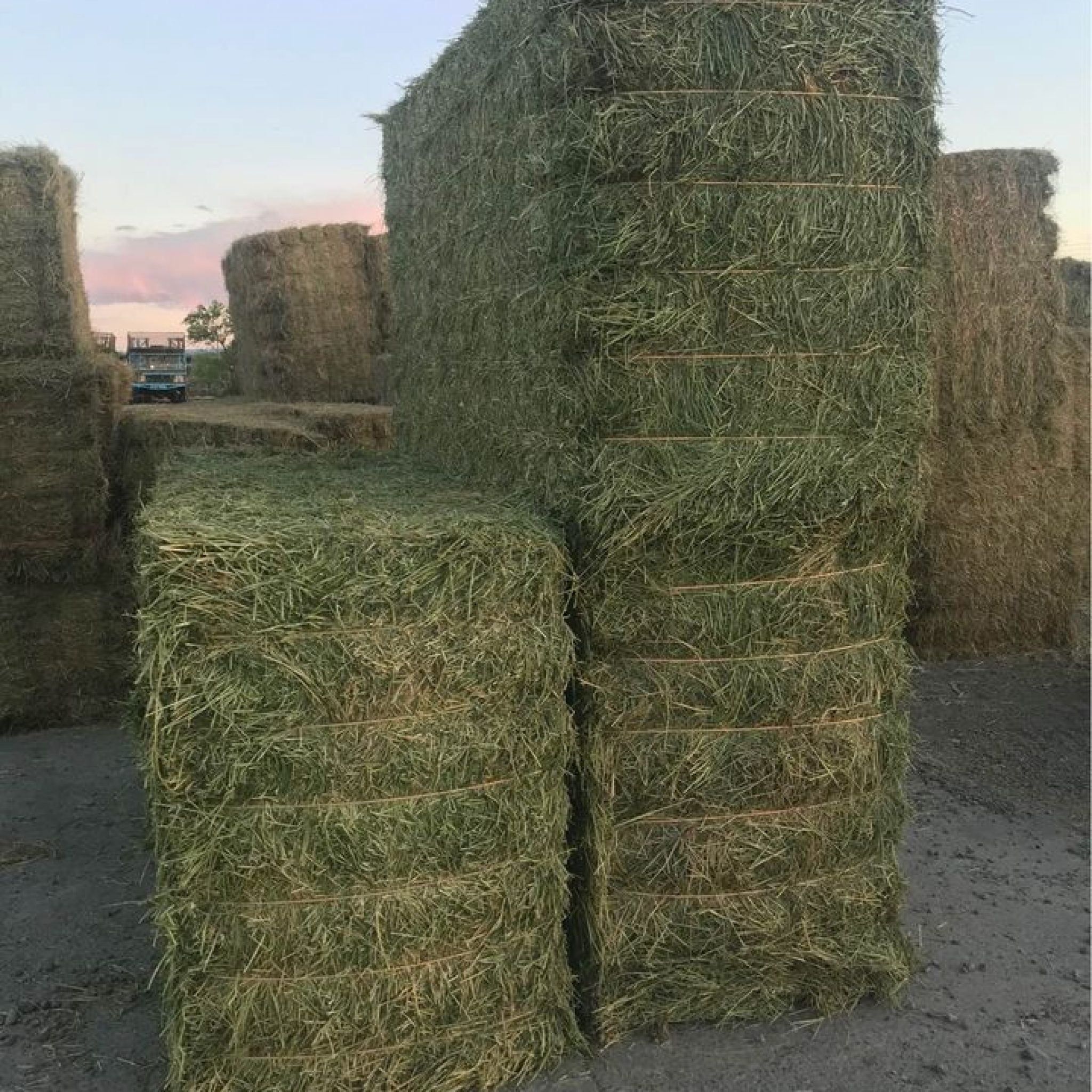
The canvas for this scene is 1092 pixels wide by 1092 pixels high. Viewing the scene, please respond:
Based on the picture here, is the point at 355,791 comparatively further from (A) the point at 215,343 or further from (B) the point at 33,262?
(A) the point at 215,343

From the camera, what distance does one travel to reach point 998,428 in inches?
292

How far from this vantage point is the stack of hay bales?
21.0 ft

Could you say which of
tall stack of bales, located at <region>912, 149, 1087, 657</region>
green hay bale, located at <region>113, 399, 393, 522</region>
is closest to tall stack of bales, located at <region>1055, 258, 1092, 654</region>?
tall stack of bales, located at <region>912, 149, 1087, 657</region>

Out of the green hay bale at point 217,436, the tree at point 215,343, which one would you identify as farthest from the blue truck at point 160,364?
the green hay bale at point 217,436

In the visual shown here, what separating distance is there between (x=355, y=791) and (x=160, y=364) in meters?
14.4

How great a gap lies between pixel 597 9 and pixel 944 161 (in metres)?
4.73

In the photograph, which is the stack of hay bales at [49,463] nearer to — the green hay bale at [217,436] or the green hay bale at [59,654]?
the green hay bale at [59,654]

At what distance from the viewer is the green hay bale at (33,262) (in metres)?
6.38

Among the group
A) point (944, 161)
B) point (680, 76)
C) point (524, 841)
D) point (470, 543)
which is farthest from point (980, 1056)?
point (944, 161)

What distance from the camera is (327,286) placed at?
11172 millimetres

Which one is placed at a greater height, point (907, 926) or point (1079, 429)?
point (1079, 429)

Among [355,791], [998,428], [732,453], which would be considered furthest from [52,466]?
[998,428]

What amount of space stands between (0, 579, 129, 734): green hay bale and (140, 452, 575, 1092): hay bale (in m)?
4.00

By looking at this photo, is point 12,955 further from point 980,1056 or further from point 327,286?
point 327,286
